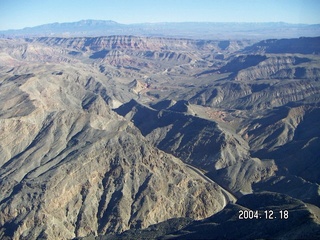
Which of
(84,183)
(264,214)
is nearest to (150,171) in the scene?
(84,183)

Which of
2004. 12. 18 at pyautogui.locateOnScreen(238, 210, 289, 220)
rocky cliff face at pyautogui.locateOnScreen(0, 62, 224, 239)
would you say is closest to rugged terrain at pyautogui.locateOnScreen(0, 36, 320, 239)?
rocky cliff face at pyautogui.locateOnScreen(0, 62, 224, 239)

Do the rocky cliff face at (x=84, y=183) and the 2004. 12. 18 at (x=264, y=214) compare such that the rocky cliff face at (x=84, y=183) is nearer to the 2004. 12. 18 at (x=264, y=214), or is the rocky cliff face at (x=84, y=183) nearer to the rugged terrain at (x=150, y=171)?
the rugged terrain at (x=150, y=171)

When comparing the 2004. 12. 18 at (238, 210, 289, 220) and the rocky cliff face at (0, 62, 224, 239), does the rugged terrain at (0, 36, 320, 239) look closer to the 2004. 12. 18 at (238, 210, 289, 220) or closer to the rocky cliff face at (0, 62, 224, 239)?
the rocky cliff face at (0, 62, 224, 239)

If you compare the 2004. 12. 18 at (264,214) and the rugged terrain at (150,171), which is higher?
the 2004. 12. 18 at (264,214)

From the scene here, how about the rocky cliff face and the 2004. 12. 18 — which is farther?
the rocky cliff face

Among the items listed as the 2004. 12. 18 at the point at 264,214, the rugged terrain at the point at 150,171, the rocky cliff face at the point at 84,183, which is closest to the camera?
the 2004. 12. 18 at the point at 264,214

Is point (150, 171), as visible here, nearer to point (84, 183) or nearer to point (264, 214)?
point (84, 183)

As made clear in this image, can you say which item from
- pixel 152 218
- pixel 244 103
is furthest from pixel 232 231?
pixel 244 103

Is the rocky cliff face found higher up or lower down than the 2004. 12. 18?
lower down

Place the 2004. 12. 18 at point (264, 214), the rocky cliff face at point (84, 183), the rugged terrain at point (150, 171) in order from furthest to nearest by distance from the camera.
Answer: the rocky cliff face at point (84, 183) → the rugged terrain at point (150, 171) → the 2004. 12. 18 at point (264, 214)

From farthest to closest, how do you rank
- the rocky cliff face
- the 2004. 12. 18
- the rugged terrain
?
the rocky cliff face → the rugged terrain → the 2004. 12. 18

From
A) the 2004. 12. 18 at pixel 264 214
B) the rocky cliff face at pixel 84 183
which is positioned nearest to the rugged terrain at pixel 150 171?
the rocky cliff face at pixel 84 183

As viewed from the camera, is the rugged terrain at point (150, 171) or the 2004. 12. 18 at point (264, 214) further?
the rugged terrain at point (150, 171)
